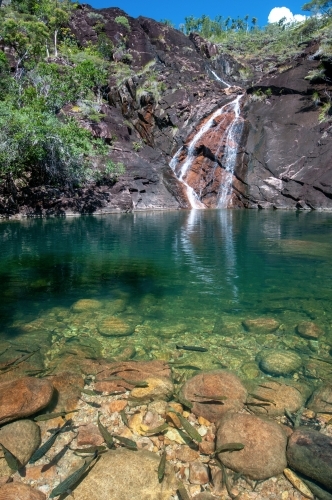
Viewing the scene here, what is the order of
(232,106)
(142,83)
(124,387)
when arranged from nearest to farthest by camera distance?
(124,387), (232,106), (142,83)

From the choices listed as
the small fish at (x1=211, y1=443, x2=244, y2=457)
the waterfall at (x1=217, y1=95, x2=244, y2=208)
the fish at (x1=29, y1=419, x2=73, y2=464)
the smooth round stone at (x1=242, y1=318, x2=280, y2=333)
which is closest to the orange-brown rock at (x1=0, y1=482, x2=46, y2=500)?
the fish at (x1=29, y1=419, x2=73, y2=464)

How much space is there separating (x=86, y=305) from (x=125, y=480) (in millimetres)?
5636

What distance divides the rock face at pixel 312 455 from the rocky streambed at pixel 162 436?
0.03ft

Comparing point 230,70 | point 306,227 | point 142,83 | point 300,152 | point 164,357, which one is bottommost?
point 164,357

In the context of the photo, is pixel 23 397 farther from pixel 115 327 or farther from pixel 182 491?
pixel 115 327

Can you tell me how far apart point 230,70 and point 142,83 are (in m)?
24.4

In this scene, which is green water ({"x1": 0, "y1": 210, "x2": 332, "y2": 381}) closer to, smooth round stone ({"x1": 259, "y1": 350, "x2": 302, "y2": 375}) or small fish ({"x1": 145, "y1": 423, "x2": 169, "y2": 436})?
smooth round stone ({"x1": 259, "y1": 350, "x2": 302, "y2": 375})

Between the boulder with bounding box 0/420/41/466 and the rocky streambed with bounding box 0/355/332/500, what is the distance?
0.01 m

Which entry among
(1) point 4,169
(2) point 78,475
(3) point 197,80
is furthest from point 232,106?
(2) point 78,475

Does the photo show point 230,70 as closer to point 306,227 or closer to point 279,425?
point 306,227

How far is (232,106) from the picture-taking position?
44500 mm

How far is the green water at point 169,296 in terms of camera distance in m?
6.57

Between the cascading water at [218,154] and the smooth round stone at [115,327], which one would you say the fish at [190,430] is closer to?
the smooth round stone at [115,327]

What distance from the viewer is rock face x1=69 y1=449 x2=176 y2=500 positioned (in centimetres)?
325
